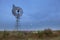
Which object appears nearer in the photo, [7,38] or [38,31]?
[7,38]

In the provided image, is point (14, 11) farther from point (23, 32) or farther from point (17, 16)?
point (23, 32)

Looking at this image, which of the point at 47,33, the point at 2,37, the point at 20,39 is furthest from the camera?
the point at 47,33

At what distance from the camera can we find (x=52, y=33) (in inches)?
802

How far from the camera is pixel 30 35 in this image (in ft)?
63.2

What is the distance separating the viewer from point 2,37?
18.9 m

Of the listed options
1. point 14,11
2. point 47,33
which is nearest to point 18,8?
point 14,11

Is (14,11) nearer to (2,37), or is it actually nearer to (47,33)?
(2,37)

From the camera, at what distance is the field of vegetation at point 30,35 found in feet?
59.4

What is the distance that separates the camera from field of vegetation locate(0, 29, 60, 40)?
18109 mm

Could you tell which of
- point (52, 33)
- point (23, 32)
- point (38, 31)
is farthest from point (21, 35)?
point (52, 33)

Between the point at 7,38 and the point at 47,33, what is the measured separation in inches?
182

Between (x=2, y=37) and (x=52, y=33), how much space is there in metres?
5.47

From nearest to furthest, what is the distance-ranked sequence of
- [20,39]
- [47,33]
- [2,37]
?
[20,39] → [2,37] → [47,33]

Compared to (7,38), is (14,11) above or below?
above
